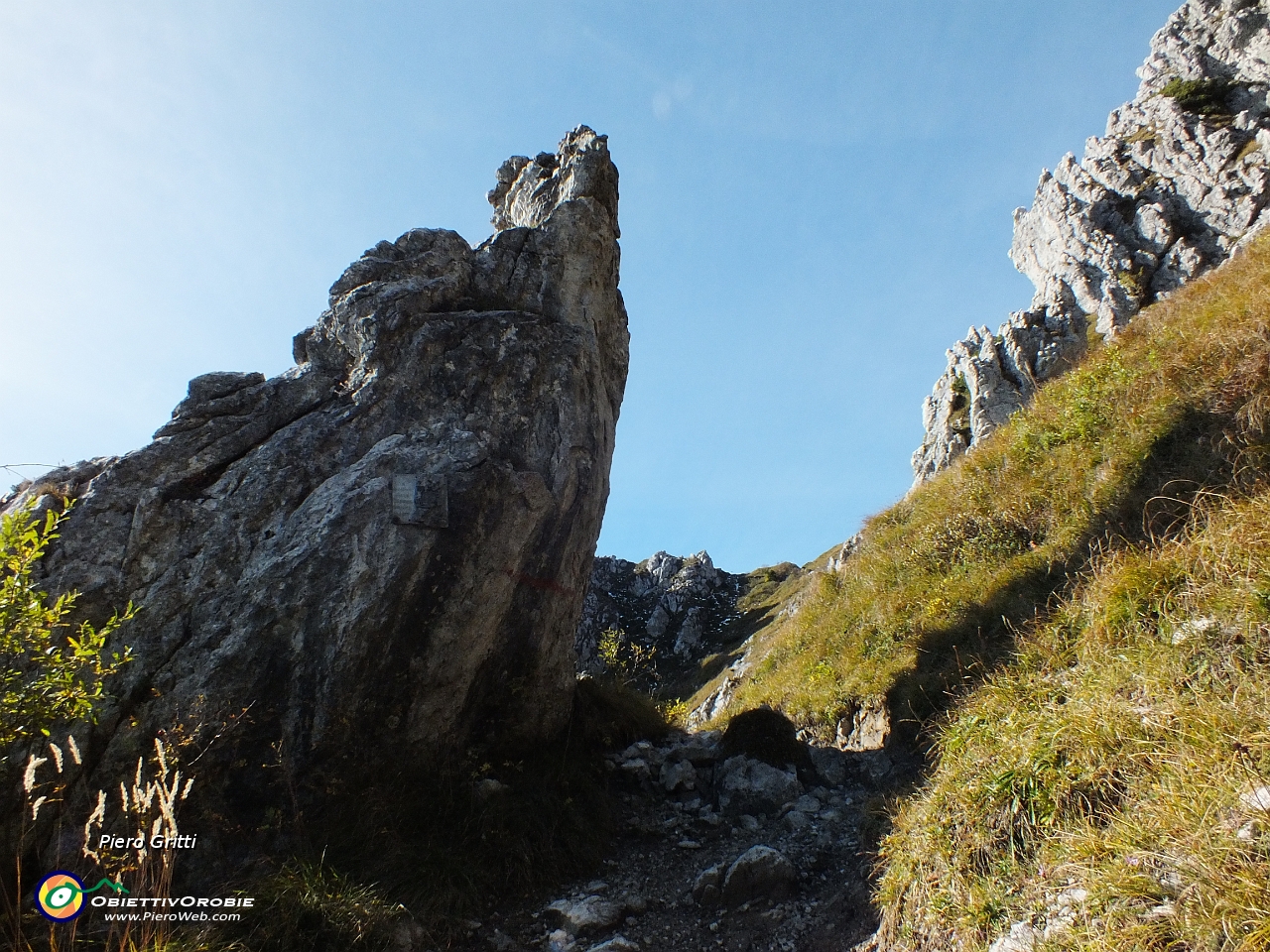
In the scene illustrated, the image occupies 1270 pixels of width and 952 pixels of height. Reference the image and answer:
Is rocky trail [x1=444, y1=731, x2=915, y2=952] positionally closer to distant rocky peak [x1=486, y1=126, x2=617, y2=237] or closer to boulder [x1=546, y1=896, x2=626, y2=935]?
boulder [x1=546, y1=896, x2=626, y2=935]

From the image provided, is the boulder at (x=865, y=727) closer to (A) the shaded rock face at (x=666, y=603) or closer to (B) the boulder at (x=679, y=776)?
(B) the boulder at (x=679, y=776)

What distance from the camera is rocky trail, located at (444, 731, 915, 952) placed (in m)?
6.75

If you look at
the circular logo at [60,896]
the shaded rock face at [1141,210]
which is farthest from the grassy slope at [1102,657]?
the shaded rock face at [1141,210]

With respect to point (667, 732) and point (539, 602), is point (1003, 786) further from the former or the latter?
point (667, 732)

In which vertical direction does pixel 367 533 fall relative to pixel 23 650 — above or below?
above

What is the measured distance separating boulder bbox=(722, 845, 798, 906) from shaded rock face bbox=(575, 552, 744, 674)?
4162 centimetres

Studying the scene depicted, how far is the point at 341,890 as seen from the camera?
6.45 meters

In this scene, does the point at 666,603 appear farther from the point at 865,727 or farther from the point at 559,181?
the point at 865,727

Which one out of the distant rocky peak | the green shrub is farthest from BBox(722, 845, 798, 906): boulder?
the distant rocky peak

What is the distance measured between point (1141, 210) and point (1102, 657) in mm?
66504

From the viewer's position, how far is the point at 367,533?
342 inches

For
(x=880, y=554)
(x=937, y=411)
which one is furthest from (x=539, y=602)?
(x=937, y=411)

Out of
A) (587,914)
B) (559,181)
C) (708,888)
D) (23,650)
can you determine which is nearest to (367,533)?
(23,650)

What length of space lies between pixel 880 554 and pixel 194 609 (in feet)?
44.5
